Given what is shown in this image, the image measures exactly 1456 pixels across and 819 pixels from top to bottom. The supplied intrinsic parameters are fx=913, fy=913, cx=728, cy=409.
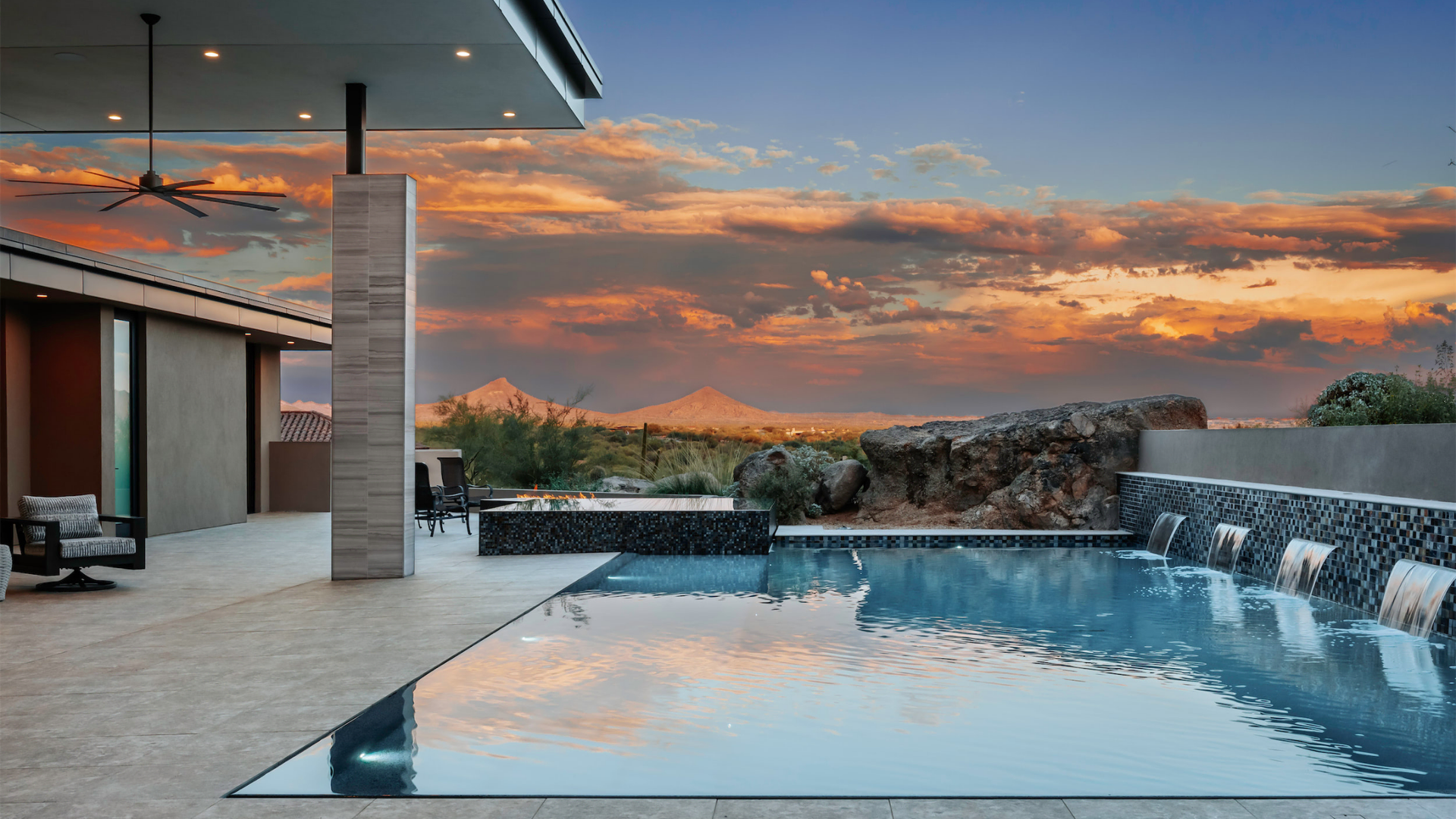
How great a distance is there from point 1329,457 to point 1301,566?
4.65 ft

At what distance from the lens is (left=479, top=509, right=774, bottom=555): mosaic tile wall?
8930 millimetres

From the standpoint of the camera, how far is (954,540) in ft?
34.0

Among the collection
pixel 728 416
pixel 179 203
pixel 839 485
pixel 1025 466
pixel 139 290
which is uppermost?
pixel 179 203

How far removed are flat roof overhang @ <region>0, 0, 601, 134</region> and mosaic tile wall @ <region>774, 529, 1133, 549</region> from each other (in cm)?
→ 503

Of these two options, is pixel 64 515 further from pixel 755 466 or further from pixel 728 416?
pixel 728 416

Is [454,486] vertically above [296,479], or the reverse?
[454,486]

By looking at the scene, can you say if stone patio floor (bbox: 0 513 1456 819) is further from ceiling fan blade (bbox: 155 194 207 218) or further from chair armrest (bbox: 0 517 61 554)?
ceiling fan blade (bbox: 155 194 207 218)

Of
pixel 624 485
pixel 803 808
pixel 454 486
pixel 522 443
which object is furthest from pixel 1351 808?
pixel 522 443

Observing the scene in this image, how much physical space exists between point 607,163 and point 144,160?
868 cm

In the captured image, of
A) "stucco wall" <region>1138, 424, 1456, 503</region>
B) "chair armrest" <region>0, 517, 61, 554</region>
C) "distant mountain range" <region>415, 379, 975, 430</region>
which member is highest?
"distant mountain range" <region>415, 379, 975, 430</region>

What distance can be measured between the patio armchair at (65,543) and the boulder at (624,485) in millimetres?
7458

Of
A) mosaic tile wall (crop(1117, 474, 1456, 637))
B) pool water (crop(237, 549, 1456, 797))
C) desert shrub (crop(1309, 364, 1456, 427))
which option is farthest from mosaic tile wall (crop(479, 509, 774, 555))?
desert shrub (crop(1309, 364, 1456, 427))

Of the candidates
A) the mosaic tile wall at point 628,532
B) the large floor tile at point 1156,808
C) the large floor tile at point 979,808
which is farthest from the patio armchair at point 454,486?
the large floor tile at point 1156,808

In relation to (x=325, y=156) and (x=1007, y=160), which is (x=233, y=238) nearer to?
(x=325, y=156)
